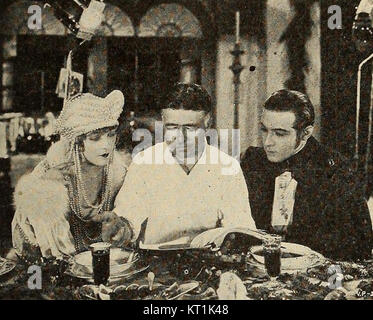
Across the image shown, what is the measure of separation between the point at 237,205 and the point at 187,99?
2.13ft

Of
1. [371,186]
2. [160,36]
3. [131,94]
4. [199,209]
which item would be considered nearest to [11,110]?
[131,94]

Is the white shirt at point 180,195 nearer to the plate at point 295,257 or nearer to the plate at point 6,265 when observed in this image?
the plate at point 295,257

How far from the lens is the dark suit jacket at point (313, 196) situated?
131 inches

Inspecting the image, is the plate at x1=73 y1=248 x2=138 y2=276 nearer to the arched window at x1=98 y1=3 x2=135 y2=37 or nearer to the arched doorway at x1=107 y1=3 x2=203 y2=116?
the arched doorway at x1=107 y1=3 x2=203 y2=116

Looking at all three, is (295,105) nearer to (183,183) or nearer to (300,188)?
(300,188)

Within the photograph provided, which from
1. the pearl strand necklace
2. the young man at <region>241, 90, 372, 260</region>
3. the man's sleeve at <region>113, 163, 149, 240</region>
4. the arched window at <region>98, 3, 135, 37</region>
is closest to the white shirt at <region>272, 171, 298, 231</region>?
the young man at <region>241, 90, 372, 260</region>

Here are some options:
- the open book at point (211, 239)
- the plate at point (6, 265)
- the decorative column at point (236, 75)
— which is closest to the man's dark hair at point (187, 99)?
the decorative column at point (236, 75)

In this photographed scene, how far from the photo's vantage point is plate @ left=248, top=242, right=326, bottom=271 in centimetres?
332

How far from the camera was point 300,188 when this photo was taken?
334 centimetres

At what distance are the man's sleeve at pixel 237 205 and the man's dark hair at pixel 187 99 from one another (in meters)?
0.38

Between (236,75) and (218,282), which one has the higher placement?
(236,75)

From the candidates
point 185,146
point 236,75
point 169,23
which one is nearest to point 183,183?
point 185,146

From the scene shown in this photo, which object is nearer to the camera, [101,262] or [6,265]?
[101,262]

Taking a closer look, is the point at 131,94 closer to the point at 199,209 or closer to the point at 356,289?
the point at 199,209
